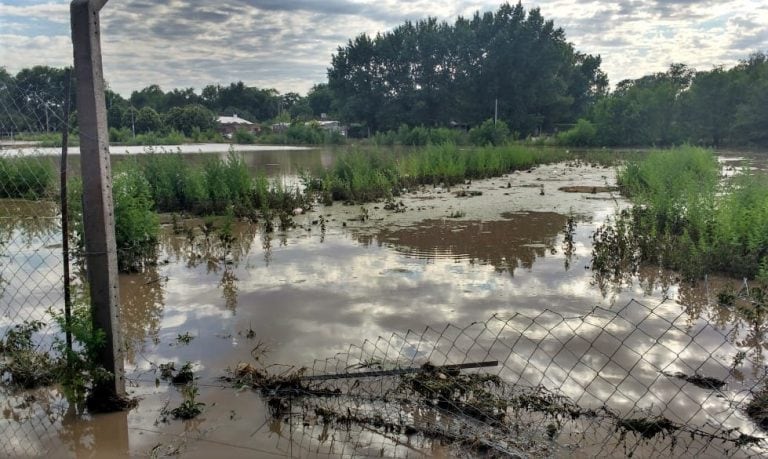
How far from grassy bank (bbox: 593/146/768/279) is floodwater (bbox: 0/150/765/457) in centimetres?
41

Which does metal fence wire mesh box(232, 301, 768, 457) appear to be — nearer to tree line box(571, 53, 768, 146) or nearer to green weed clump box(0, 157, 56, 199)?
green weed clump box(0, 157, 56, 199)

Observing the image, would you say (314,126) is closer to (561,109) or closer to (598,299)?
(561,109)

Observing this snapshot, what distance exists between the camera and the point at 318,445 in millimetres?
3355

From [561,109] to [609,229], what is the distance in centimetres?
5482

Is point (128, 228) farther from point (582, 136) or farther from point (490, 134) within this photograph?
point (582, 136)

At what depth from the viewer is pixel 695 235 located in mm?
8516

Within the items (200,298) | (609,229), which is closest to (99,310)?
(200,298)

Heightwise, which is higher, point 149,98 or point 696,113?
point 149,98

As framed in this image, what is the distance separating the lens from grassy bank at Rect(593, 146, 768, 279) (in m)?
6.95

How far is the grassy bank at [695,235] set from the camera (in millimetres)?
6953

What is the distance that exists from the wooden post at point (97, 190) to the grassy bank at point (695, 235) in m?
6.07

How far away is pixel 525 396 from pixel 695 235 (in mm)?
6308

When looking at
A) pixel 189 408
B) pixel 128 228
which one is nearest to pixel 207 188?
pixel 128 228

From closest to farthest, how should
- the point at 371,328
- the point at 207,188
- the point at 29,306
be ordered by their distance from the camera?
the point at 371,328 → the point at 29,306 → the point at 207,188
